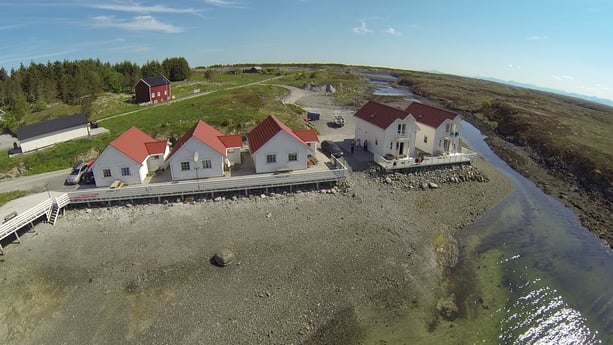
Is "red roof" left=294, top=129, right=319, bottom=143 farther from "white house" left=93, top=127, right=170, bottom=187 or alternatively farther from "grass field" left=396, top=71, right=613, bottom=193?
"grass field" left=396, top=71, right=613, bottom=193

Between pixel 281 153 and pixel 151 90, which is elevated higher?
pixel 151 90

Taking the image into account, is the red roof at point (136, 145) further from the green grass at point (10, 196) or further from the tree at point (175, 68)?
the tree at point (175, 68)

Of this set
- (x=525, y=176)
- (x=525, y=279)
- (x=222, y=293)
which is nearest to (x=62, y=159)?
(x=222, y=293)

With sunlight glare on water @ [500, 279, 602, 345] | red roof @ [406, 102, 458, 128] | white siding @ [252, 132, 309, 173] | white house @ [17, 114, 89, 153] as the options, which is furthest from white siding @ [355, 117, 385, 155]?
white house @ [17, 114, 89, 153]

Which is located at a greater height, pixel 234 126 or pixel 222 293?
pixel 234 126

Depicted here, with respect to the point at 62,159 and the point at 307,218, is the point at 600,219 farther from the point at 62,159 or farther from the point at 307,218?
the point at 62,159

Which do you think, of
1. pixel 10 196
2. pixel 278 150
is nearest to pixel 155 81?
pixel 10 196

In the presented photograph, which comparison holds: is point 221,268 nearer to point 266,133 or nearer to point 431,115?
point 266,133
